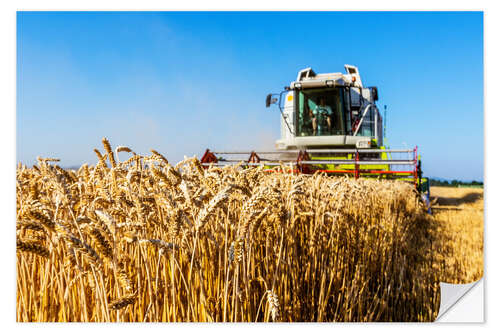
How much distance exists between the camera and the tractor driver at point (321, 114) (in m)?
6.20

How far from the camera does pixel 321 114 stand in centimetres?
623

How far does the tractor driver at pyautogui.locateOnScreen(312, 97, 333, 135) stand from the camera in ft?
20.3

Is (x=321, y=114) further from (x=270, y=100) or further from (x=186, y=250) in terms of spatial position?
(x=186, y=250)

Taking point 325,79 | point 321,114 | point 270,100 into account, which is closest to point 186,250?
point 270,100

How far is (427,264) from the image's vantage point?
2.49m

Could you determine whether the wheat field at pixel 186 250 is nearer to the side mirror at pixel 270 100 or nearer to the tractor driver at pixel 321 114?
the side mirror at pixel 270 100

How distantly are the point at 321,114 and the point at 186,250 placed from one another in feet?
18.5

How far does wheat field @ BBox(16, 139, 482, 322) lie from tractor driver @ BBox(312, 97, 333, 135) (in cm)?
414

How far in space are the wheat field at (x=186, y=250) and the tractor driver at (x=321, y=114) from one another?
13.6 feet

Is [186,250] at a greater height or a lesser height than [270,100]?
lesser

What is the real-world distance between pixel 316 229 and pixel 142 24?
144 centimetres

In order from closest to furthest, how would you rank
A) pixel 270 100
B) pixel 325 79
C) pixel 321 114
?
1. pixel 270 100
2. pixel 321 114
3. pixel 325 79

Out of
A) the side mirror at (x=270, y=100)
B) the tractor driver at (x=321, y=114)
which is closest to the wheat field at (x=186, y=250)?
the side mirror at (x=270, y=100)

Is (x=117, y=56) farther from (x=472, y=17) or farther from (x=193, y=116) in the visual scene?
(x=472, y=17)
